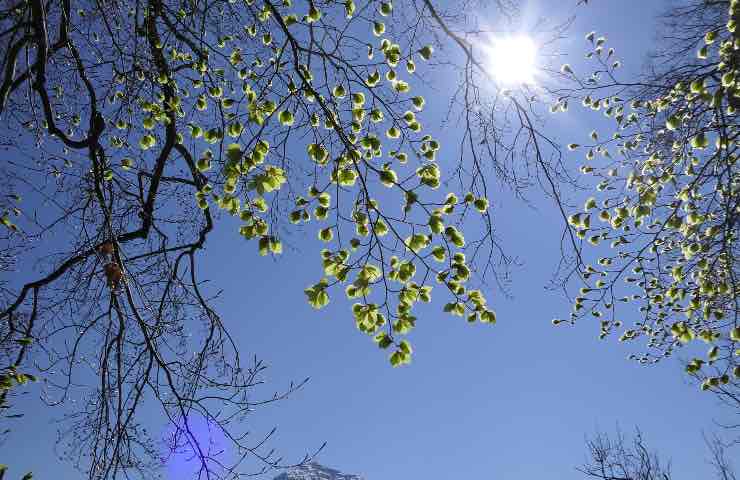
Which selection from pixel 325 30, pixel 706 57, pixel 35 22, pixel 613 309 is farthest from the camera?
pixel 613 309

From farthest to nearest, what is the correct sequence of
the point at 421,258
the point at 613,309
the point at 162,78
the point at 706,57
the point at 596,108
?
the point at 596,108 → the point at 613,309 → the point at 706,57 → the point at 162,78 → the point at 421,258

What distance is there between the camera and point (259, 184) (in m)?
2.10

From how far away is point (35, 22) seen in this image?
3.22m

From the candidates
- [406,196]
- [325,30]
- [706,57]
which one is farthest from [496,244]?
[706,57]

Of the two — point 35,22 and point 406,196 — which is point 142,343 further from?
point 406,196

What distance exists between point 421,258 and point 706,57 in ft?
14.3

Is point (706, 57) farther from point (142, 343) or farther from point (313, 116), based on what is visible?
point (142, 343)

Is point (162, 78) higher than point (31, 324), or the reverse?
point (162, 78)

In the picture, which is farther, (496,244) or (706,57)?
(706,57)

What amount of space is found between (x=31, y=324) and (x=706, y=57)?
682 centimetres

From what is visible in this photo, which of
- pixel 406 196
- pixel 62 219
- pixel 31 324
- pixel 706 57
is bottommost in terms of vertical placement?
pixel 406 196

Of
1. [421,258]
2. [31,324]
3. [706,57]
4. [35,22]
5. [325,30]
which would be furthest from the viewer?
[706,57]

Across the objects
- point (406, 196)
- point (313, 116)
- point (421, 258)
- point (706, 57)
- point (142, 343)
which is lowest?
point (421, 258)

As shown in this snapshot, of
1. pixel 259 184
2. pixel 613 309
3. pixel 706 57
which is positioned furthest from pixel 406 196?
pixel 706 57
